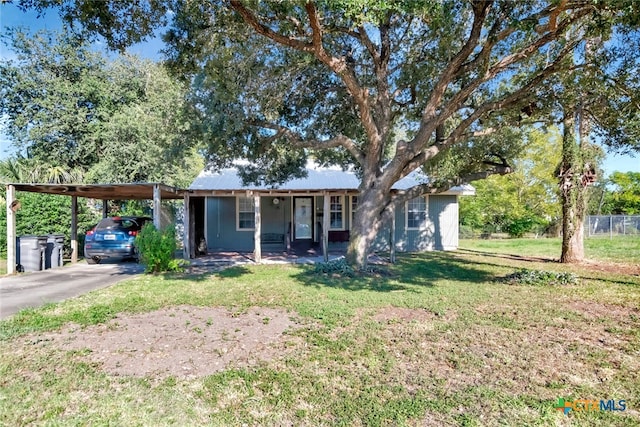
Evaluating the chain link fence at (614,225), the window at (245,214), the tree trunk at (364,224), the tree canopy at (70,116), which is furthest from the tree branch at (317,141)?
the chain link fence at (614,225)

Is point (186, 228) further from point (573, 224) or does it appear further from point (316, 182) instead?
point (573, 224)

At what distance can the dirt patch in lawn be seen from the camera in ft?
12.6

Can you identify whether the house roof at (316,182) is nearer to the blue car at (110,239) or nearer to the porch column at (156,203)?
the blue car at (110,239)

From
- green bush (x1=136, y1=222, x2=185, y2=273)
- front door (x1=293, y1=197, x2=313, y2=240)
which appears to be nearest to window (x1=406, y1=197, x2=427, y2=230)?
front door (x1=293, y1=197, x2=313, y2=240)

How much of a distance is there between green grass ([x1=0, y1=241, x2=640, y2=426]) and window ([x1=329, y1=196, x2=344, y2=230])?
8.57 metres

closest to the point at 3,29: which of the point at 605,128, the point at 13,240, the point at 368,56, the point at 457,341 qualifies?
the point at 13,240

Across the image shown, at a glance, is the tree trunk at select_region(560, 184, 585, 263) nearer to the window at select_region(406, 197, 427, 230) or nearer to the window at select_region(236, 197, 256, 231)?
the window at select_region(406, 197, 427, 230)

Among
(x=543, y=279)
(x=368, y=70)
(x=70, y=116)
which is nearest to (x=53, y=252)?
(x=70, y=116)

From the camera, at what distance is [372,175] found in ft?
31.2

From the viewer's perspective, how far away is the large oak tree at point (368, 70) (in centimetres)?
651

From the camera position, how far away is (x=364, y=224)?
Answer: 30.6ft

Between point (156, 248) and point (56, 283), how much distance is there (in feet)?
7.36

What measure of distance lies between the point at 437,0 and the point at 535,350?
17.1 ft

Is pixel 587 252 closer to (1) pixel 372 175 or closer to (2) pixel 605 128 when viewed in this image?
(2) pixel 605 128
